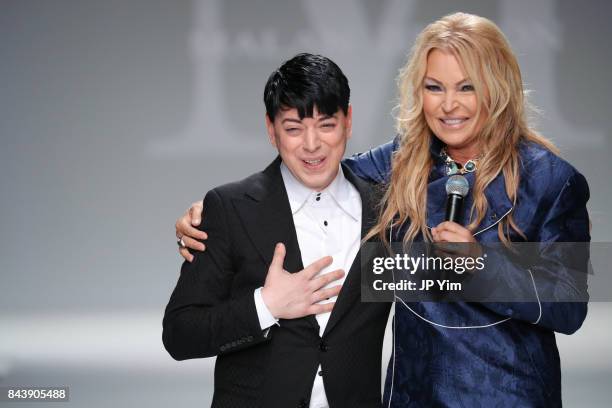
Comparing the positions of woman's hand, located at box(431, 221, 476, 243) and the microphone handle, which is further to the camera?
the microphone handle

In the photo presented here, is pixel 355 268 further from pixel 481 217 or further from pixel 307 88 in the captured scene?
pixel 307 88

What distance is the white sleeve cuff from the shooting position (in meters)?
2.21

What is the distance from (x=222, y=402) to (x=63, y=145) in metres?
4.69

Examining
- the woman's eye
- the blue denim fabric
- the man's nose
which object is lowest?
the blue denim fabric

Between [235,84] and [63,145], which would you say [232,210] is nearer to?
[235,84]

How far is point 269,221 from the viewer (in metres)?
2.33

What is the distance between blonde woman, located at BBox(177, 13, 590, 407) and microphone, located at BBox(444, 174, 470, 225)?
1.8 inches

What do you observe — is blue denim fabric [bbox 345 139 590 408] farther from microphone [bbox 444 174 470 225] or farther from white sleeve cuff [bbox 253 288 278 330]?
white sleeve cuff [bbox 253 288 278 330]

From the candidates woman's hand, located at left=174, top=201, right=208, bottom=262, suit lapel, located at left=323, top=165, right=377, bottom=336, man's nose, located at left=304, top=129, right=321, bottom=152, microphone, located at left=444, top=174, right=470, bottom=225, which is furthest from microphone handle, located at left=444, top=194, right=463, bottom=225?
woman's hand, located at left=174, top=201, right=208, bottom=262

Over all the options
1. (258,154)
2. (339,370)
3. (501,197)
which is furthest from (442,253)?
(258,154)

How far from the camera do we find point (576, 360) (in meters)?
6.19

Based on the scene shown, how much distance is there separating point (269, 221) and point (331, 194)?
18 cm

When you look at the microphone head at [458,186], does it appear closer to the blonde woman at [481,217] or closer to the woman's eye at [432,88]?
the blonde woman at [481,217]

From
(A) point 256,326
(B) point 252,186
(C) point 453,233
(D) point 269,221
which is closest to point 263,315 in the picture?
(A) point 256,326
